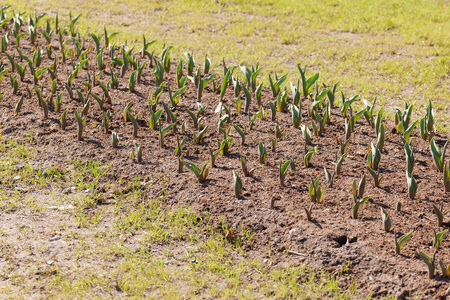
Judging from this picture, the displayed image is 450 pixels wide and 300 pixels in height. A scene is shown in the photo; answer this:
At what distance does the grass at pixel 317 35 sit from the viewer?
25.3ft

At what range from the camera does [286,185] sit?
449 cm

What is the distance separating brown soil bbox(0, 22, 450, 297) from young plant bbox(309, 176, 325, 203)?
7 centimetres

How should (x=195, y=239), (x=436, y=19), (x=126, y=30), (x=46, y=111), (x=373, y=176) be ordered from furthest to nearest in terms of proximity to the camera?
(x=436, y=19) → (x=126, y=30) → (x=46, y=111) → (x=373, y=176) → (x=195, y=239)

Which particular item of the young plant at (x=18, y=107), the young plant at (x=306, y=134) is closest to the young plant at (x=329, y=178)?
the young plant at (x=306, y=134)

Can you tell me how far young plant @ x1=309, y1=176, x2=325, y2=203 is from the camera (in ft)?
13.6

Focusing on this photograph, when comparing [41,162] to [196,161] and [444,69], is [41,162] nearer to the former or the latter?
[196,161]

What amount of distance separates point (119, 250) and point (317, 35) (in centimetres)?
709

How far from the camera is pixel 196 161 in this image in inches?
193

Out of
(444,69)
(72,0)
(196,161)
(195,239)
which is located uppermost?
(72,0)

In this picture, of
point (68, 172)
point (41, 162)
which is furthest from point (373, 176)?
point (41, 162)

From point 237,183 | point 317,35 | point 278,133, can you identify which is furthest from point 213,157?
point 317,35

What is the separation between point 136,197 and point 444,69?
19.2ft

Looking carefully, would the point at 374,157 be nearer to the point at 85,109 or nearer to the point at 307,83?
the point at 307,83

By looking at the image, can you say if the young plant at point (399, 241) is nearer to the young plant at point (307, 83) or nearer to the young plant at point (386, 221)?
the young plant at point (386, 221)
